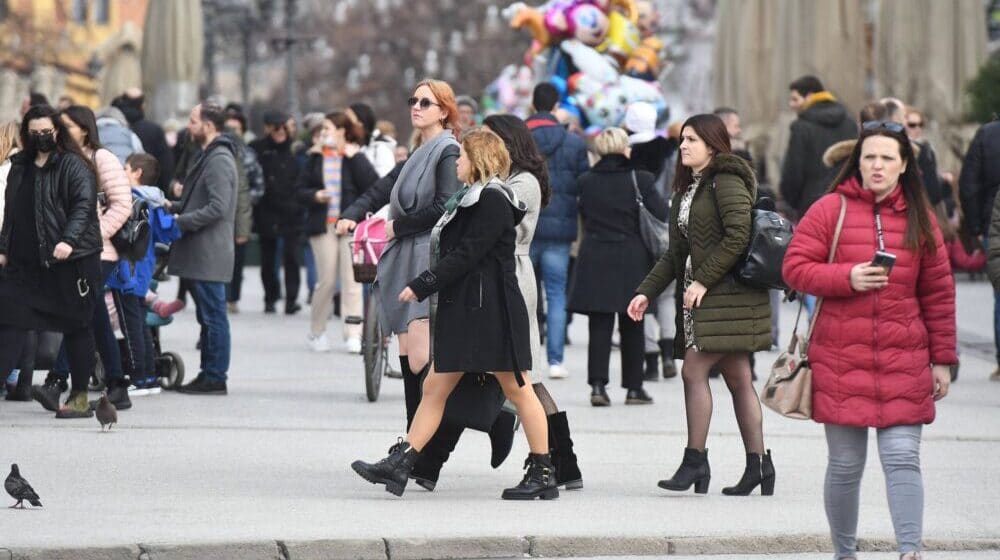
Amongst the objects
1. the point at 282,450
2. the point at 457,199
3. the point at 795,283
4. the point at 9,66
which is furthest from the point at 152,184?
the point at 9,66

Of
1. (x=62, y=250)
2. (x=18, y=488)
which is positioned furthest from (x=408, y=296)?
(x=62, y=250)

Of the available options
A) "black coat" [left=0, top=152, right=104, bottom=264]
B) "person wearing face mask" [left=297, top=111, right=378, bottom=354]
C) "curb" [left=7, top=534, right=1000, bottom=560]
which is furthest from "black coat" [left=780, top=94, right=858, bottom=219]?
"curb" [left=7, top=534, right=1000, bottom=560]

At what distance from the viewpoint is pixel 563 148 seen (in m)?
14.7

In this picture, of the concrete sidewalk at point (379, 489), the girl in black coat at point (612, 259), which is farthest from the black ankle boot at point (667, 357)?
the girl in black coat at point (612, 259)

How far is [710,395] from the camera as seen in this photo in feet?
31.2

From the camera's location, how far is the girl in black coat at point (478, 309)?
904 cm

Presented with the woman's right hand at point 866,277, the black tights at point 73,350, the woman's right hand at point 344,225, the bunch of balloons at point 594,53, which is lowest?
the black tights at point 73,350

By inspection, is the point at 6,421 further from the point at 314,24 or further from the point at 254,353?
the point at 314,24

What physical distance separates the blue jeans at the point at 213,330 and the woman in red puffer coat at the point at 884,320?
689 cm

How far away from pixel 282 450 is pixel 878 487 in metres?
3.01

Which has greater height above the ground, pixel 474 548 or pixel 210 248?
pixel 210 248

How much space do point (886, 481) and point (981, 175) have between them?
7.67 m

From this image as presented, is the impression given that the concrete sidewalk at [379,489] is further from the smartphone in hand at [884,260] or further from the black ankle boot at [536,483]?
the smartphone in hand at [884,260]

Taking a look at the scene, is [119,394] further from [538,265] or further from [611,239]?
[538,265]
